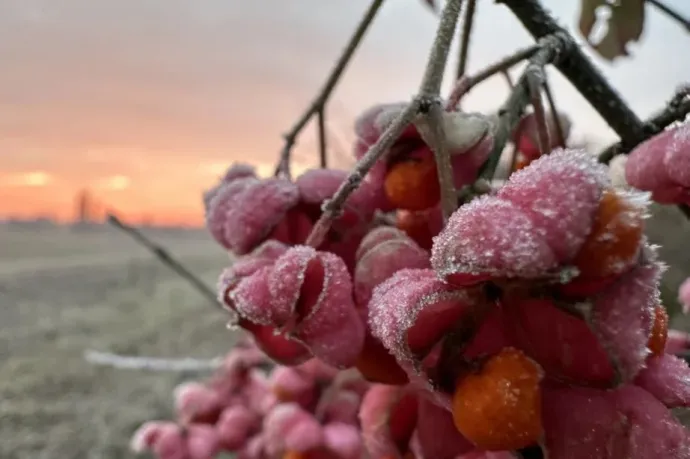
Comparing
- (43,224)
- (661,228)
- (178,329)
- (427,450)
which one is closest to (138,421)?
(178,329)

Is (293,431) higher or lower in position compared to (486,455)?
lower

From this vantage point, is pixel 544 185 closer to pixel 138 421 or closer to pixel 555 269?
pixel 555 269

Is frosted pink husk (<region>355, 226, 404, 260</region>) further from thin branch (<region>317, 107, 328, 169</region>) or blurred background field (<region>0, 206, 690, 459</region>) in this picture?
blurred background field (<region>0, 206, 690, 459</region>)

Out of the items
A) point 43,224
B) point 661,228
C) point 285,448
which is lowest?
point 43,224

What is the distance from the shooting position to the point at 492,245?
5.0 inches

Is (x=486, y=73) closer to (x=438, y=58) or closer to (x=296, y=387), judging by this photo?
(x=438, y=58)

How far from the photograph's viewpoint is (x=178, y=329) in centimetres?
122

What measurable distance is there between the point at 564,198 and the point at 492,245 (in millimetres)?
15

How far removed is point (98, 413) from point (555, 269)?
0.84 meters

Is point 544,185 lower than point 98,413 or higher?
higher

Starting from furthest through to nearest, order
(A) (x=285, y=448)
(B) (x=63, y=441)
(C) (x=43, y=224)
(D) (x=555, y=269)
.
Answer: (C) (x=43, y=224), (B) (x=63, y=441), (A) (x=285, y=448), (D) (x=555, y=269)

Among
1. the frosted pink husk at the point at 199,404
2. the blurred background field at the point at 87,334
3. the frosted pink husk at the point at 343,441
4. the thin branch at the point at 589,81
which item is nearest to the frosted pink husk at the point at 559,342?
the thin branch at the point at 589,81

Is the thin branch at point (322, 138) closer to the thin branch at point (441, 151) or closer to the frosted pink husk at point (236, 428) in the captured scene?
the thin branch at point (441, 151)

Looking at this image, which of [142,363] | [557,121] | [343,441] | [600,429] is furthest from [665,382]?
[142,363]
